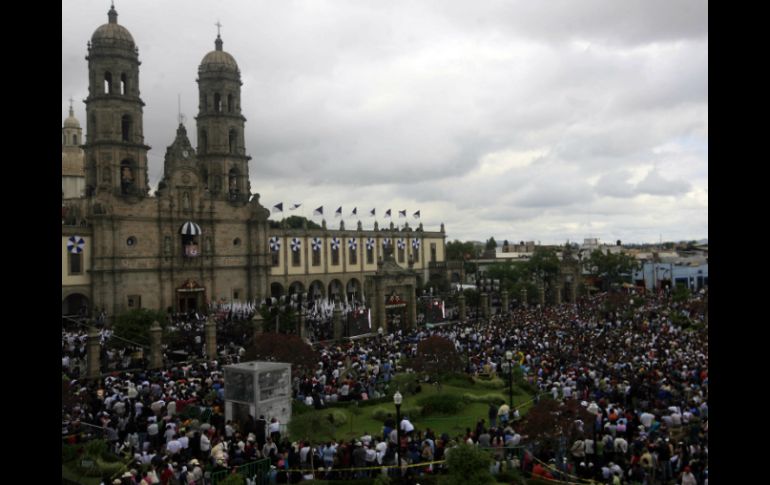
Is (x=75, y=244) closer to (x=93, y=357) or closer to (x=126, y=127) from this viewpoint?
(x=126, y=127)

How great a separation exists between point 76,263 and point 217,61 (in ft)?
80.2

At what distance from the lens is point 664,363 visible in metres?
26.2

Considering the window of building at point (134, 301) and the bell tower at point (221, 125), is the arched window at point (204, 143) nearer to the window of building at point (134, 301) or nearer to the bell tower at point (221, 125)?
the bell tower at point (221, 125)

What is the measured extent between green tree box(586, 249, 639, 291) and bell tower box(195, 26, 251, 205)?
47946mm

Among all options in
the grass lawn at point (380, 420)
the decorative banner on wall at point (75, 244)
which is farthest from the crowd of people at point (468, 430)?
the decorative banner on wall at point (75, 244)

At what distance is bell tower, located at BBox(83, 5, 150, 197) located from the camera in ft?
164

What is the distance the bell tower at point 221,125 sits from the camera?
60844mm

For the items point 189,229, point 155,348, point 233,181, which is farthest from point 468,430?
point 233,181

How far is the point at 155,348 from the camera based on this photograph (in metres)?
31.8

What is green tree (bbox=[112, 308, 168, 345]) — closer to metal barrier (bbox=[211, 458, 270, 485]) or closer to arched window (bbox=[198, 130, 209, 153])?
metal barrier (bbox=[211, 458, 270, 485])

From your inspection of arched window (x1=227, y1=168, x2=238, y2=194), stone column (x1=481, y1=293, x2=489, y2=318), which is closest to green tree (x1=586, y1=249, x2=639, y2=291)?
stone column (x1=481, y1=293, x2=489, y2=318)

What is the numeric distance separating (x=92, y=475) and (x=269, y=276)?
44.1m
